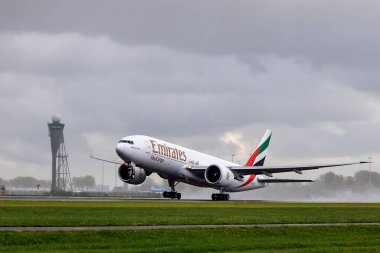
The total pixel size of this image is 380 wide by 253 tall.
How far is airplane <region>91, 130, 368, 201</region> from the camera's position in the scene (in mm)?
70500

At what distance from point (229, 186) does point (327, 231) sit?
168ft

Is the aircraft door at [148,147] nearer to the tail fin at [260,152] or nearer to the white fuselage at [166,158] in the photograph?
the white fuselage at [166,158]

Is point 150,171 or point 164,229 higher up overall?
point 150,171

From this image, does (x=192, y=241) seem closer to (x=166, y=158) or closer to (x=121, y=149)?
(x=121, y=149)

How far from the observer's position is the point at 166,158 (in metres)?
73.6

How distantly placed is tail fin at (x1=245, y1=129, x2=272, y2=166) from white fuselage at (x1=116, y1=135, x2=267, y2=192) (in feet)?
24.4

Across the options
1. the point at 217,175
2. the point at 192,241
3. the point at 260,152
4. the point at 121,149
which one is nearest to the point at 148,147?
the point at 121,149

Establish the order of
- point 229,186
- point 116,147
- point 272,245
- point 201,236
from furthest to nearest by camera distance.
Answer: point 229,186
point 116,147
point 201,236
point 272,245

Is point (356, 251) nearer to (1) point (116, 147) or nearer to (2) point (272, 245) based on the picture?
(2) point (272, 245)

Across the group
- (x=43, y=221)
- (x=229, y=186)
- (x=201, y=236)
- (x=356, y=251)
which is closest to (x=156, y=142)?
Answer: (x=229, y=186)

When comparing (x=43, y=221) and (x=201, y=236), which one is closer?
(x=201, y=236)

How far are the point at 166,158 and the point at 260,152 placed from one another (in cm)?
2323

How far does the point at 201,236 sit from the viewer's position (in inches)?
1048

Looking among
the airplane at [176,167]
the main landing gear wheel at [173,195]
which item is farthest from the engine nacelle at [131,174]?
the main landing gear wheel at [173,195]
